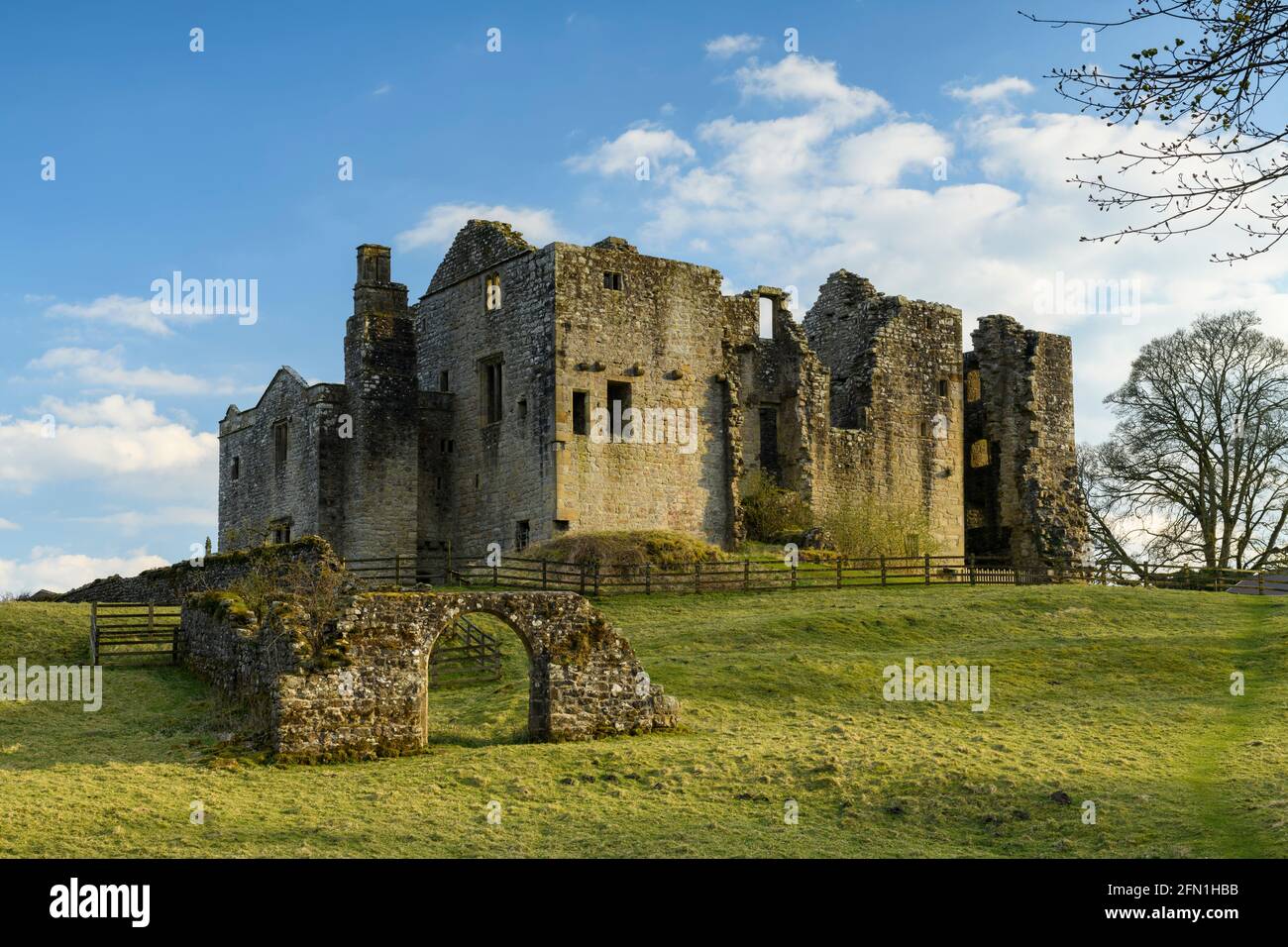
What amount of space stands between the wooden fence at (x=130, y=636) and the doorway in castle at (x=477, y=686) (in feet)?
21.3

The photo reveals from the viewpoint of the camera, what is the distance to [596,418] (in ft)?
128

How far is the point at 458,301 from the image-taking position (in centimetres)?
4269

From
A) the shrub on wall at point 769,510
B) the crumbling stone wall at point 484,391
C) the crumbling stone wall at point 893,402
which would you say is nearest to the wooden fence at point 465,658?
the crumbling stone wall at point 484,391

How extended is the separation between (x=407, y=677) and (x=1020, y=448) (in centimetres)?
3146

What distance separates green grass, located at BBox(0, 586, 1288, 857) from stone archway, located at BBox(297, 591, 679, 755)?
0.68m

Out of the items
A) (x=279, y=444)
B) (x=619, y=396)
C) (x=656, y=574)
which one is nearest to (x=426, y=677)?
(x=656, y=574)

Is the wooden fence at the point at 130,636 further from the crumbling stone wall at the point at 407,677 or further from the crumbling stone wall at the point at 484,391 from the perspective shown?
the crumbling stone wall at the point at 484,391

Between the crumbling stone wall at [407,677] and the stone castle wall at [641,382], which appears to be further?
the stone castle wall at [641,382]

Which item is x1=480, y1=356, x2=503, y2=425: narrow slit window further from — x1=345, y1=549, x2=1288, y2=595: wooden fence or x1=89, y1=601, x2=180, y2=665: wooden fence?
x1=89, y1=601, x2=180, y2=665: wooden fence

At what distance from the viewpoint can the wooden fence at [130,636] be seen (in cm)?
3044

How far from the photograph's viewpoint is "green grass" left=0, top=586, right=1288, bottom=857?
16.3 metres

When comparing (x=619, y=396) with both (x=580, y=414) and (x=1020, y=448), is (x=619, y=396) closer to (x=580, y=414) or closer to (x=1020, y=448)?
(x=580, y=414)

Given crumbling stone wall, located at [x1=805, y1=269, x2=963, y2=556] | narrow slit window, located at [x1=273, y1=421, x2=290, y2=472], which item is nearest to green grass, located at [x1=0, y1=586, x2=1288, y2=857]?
narrow slit window, located at [x1=273, y1=421, x2=290, y2=472]
